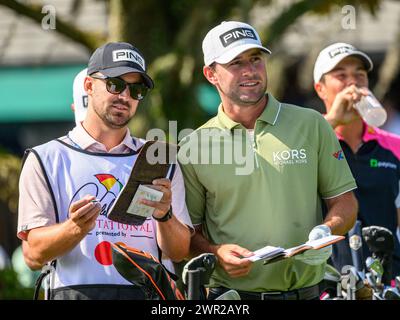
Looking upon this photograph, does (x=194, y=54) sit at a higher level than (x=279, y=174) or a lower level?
higher

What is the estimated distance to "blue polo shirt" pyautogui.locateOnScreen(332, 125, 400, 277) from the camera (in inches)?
259

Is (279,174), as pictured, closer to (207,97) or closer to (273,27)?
(273,27)

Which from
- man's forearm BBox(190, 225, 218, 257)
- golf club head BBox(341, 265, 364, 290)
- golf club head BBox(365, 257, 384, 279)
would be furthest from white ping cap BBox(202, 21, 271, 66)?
golf club head BBox(365, 257, 384, 279)

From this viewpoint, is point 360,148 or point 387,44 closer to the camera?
point 360,148

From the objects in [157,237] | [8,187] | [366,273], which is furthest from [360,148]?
[8,187]

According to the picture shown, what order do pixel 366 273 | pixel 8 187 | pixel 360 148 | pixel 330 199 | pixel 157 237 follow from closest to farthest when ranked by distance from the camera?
1. pixel 157 237
2. pixel 330 199
3. pixel 366 273
4. pixel 360 148
5. pixel 8 187

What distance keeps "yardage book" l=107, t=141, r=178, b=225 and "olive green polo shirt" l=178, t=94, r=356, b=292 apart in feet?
2.10

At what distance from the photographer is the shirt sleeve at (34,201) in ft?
16.7

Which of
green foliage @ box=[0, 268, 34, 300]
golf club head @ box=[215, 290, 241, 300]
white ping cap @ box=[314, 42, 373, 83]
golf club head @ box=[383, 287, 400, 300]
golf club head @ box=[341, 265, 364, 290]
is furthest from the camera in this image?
green foliage @ box=[0, 268, 34, 300]

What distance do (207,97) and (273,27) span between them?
12.9 ft

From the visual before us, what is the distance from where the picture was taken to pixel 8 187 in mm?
10148

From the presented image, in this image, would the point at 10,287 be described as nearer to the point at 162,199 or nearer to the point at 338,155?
the point at 338,155

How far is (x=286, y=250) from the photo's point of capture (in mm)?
5145

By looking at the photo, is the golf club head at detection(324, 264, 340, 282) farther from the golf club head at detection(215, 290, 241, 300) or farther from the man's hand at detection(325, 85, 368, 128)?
the man's hand at detection(325, 85, 368, 128)
